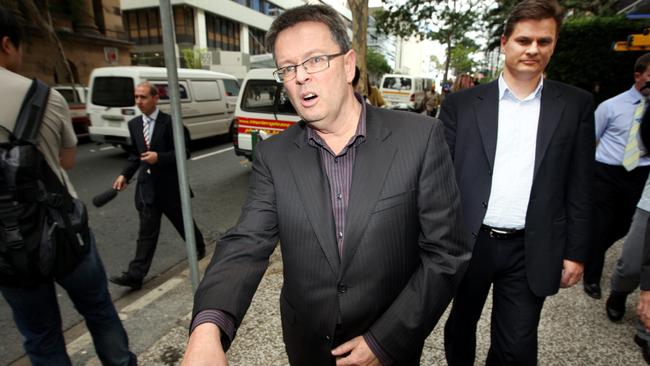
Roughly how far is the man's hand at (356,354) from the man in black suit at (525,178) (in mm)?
981

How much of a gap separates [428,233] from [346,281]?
0.33 metres

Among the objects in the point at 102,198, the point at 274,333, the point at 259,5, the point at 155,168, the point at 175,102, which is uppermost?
the point at 259,5

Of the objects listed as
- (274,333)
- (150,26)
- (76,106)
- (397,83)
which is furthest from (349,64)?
(150,26)

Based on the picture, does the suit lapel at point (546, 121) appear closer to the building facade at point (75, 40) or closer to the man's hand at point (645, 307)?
the man's hand at point (645, 307)

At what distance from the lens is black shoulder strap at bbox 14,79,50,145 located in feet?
5.34

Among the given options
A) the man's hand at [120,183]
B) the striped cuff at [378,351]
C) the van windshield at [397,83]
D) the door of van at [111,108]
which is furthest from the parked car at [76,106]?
the van windshield at [397,83]

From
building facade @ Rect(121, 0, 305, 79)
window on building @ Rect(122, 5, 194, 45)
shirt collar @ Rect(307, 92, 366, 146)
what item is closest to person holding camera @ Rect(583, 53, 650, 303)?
shirt collar @ Rect(307, 92, 366, 146)

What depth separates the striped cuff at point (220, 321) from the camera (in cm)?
110

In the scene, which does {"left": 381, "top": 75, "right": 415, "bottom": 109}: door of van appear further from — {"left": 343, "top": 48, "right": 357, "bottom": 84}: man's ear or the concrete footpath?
{"left": 343, "top": 48, "right": 357, "bottom": 84}: man's ear

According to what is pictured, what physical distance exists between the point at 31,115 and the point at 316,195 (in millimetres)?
1334

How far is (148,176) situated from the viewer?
3586mm

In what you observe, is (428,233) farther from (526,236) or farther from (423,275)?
(526,236)

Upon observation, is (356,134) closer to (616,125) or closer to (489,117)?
(489,117)

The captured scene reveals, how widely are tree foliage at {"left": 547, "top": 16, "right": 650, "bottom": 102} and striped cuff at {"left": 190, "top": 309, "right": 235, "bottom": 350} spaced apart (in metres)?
9.74
